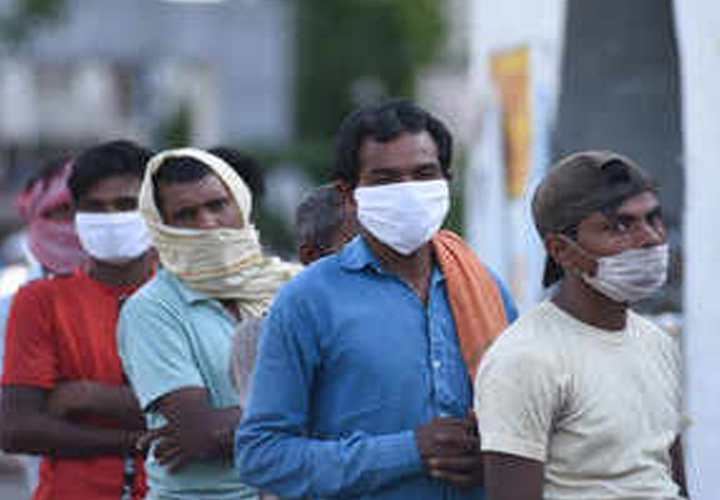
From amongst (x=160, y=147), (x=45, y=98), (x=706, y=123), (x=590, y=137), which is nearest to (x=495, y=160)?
(x=590, y=137)

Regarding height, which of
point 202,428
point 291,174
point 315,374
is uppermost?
point 315,374

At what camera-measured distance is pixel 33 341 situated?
15.6 feet

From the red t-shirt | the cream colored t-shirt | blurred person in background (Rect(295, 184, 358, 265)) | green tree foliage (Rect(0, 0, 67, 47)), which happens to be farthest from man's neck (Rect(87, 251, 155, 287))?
green tree foliage (Rect(0, 0, 67, 47))

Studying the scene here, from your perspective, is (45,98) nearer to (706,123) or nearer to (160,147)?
(160,147)

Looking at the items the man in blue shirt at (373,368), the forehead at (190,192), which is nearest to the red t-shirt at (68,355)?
the forehead at (190,192)

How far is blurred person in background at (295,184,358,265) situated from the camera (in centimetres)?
432

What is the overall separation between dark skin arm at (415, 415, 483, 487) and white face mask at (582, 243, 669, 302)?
0.41 m

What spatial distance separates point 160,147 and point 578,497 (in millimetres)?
32083

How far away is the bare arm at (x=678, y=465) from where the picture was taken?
11.4ft

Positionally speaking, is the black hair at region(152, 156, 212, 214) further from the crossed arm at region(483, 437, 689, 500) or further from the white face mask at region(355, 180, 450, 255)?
the crossed arm at region(483, 437, 689, 500)

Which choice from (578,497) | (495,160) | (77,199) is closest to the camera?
(578,497)

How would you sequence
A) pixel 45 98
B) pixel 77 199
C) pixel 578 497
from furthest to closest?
pixel 45 98 < pixel 77 199 < pixel 578 497

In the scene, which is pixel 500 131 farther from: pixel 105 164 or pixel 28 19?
pixel 28 19

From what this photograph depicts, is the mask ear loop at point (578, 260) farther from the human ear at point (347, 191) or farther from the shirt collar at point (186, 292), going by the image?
the shirt collar at point (186, 292)
